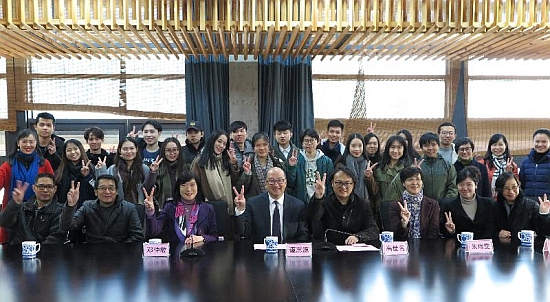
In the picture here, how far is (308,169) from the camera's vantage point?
15.3 feet

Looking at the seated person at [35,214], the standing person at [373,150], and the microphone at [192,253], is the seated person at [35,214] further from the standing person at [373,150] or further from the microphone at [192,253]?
the standing person at [373,150]

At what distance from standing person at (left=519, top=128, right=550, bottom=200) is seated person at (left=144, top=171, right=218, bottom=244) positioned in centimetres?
292

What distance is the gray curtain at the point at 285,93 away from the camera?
19.7 feet

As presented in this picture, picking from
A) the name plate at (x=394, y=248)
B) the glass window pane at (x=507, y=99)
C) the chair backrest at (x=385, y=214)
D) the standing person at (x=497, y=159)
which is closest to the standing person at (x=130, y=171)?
the chair backrest at (x=385, y=214)

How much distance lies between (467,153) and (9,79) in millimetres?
5113

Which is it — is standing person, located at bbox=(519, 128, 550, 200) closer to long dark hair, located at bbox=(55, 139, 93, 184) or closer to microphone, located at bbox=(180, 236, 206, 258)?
microphone, located at bbox=(180, 236, 206, 258)

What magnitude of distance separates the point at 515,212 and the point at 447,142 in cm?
127

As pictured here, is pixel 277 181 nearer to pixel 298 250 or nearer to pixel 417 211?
pixel 298 250

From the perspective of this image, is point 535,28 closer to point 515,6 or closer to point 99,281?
point 515,6

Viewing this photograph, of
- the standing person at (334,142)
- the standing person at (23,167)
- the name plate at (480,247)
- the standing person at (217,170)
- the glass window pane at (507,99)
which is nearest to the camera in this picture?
the name plate at (480,247)

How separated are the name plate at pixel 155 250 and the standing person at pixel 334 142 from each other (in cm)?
230

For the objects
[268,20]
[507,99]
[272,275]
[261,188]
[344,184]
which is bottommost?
[272,275]

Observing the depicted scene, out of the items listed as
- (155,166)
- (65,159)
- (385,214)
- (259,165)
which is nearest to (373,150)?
(385,214)

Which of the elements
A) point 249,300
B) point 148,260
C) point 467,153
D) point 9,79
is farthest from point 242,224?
point 9,79
